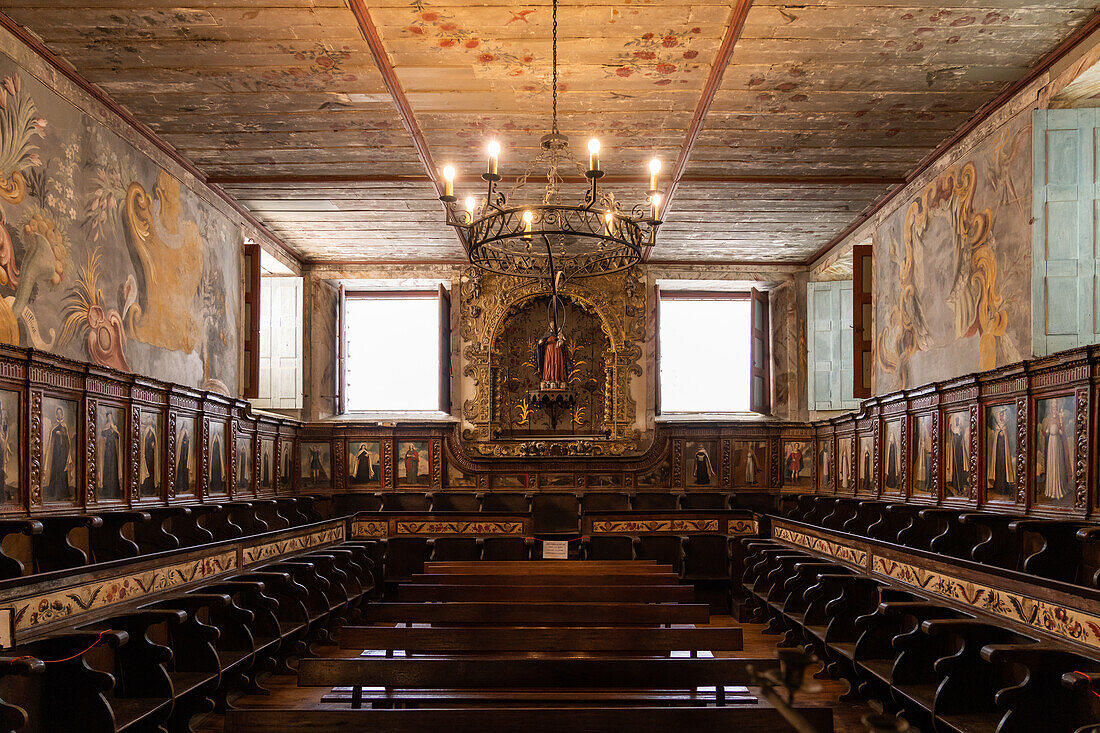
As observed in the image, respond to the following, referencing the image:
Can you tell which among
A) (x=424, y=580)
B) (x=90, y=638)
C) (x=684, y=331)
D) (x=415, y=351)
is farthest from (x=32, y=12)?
(x=684, y=331)

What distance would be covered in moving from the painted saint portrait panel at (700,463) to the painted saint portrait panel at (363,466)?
5.05m

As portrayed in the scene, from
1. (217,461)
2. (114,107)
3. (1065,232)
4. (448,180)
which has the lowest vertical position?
(217,461)

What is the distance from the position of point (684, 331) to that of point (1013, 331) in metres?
7.93

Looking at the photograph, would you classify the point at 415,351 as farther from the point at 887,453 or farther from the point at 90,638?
the point at 90,638

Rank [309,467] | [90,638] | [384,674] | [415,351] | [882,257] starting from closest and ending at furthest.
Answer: [384,674]
[90,638]
[882,257]
[309,467]
[415,351]

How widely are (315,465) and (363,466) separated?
765 mm

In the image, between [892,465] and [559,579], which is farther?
[892,465]

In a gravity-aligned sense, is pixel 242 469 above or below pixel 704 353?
below

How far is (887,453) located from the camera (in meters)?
10.5

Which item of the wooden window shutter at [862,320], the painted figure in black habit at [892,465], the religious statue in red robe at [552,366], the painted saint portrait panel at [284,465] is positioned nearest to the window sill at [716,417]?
the religious statue in red robe at [552,366]

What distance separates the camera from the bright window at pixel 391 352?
15133mm

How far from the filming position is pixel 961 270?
8.79 meters

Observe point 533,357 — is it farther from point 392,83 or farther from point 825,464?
point 392,83

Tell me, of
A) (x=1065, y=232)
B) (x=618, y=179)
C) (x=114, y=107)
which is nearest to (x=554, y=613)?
(x=1065, y=232)
